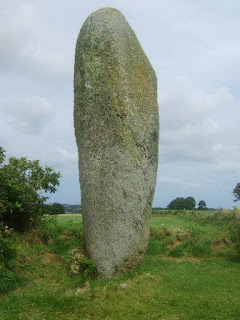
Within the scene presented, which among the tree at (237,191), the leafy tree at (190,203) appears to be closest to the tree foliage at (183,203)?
the leafy tree at (190,203)

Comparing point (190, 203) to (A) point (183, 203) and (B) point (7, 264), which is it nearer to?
(A) point (183, 203)

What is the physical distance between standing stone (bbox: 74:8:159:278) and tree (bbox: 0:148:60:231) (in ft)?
9.45

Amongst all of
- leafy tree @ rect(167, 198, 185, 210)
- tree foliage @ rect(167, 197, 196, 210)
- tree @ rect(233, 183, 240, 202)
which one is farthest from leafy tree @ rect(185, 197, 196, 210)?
tree @ rect(233, 183, 240, 202)

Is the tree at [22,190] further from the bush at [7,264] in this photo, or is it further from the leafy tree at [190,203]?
the leafy tree at [190,203]

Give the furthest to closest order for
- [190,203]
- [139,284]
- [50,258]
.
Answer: [190,203] → [50,258] → [139,284]

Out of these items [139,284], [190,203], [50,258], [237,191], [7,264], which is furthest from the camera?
[237,191]

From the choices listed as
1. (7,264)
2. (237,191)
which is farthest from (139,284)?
(237,191)

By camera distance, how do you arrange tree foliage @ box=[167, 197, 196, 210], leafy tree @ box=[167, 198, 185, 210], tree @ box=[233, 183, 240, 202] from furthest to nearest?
tree @ box=[233, 183, 240, 202], leafy tree @ box=[167, 198, 185, 210], tree foliage @ box=[167, 197, 196, 210]

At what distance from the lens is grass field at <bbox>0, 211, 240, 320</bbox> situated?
973 centimetres

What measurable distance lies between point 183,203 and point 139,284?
Answer: 77.3 feet

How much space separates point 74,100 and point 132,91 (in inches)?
80.4

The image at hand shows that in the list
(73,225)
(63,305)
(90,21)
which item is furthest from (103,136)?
(73,225)

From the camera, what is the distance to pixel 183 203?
34344 millimetres

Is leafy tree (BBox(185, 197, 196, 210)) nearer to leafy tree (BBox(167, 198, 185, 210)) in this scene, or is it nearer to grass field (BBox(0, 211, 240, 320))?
leafy tree (BBox(167, 198, 185, 210))
